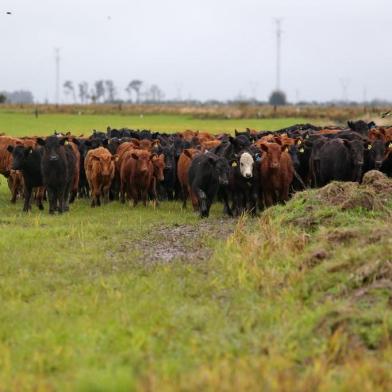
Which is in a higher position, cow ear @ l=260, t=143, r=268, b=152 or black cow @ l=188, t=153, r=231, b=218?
cow ear @ l=260, t=143, r=268, b=152

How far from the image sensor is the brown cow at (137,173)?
17266mm

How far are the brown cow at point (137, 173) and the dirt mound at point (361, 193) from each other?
557 centimetres

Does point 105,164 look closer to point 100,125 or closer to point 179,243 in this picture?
point 179,243

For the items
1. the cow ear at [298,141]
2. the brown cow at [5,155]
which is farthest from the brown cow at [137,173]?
the cow ear at [298,141]

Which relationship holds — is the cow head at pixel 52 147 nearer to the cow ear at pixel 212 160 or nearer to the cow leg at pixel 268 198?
the cow ear at pixel 212 160

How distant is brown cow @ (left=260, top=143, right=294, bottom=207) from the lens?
15.6 metres

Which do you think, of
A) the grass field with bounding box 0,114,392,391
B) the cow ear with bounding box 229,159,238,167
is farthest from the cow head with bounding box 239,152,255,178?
the grass field with bounding box 0,114,392,391

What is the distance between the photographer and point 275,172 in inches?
616

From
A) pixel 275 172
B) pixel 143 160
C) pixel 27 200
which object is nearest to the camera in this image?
pixel 275 172

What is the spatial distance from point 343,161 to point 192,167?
3.45m

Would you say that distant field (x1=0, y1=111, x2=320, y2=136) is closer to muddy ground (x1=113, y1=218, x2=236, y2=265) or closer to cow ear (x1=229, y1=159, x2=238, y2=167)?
cow ear (x1=229, y1=159, x2=238, y2=167)

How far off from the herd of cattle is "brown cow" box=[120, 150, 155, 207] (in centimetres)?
2

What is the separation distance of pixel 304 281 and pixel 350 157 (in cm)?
875

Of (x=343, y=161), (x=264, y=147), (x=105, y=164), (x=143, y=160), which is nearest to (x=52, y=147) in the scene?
(x=105, y=164)
